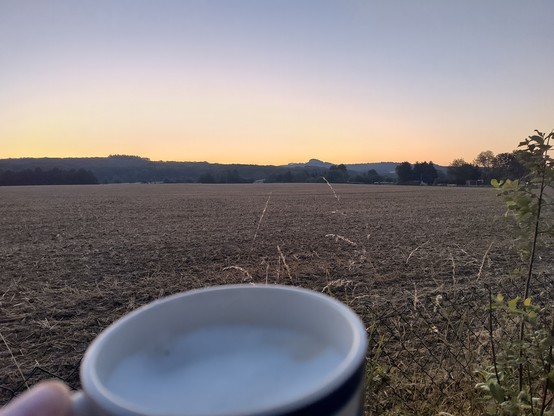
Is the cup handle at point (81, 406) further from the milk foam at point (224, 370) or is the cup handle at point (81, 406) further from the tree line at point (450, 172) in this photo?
the tree line at point (450, 172)

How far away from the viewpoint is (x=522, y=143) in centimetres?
189

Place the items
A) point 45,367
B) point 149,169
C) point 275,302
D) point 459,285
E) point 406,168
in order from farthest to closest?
point 149,169, point 406,168, point 459,285, point 45,367, point 275,302

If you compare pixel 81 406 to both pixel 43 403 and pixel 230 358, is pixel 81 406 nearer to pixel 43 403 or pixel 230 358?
pixel 43 403

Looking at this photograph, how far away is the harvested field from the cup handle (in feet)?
7.01

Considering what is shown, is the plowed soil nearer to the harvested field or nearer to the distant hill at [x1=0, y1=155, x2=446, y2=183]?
the harvested field

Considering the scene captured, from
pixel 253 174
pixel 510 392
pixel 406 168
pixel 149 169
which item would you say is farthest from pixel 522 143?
pixel 149 169

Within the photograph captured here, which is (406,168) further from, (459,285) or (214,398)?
(214,398)

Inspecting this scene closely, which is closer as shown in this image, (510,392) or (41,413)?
(41,413)

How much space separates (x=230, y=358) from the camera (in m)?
0.56

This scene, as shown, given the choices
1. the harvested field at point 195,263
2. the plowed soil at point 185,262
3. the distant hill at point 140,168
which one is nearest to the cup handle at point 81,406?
the plowed soil at point 185,262

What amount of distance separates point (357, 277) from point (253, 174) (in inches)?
4109

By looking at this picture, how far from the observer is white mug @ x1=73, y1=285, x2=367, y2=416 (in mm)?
440

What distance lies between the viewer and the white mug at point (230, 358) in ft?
1.44

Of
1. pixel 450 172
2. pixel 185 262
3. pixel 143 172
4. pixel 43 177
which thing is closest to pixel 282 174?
pixel 450 172
